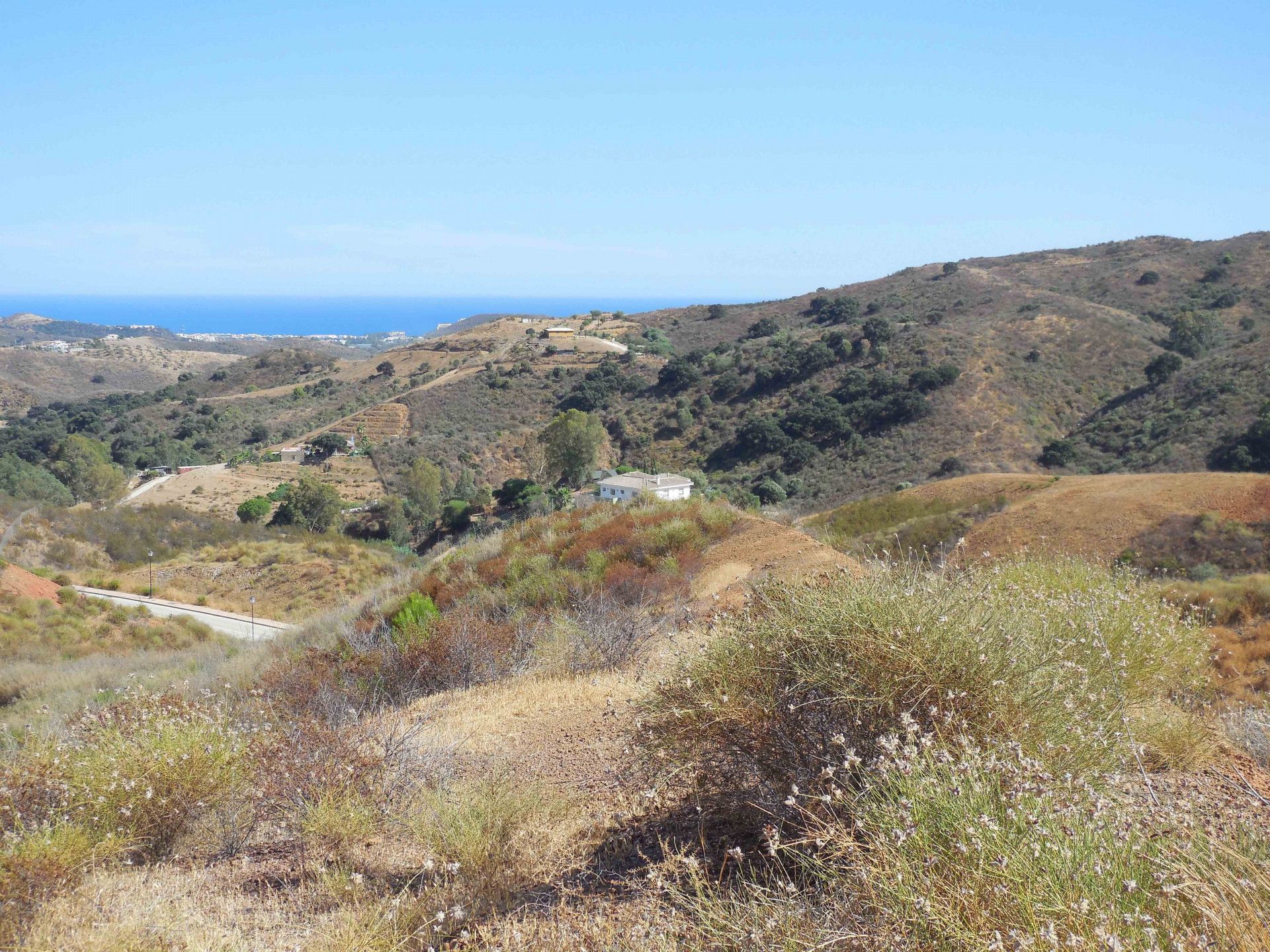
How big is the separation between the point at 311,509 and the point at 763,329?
3822 centimetres

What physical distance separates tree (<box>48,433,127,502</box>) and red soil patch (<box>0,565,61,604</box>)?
2135 cm

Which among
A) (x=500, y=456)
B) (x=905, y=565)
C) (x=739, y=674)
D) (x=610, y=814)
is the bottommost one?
(x=500, y=456)

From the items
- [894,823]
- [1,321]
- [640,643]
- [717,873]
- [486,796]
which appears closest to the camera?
[894,823]

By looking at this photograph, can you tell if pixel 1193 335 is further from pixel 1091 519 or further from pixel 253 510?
pixel 253 510

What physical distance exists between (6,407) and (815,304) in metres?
75.1

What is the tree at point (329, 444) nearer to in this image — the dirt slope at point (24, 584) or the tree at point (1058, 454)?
the dirt slope at point (24, 584)

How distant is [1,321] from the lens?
594 feet

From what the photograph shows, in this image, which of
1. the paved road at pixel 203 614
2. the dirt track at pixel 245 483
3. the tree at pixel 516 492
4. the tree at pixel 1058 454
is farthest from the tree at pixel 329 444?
the tree at pixel 1058 454

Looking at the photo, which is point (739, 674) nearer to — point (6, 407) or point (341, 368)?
point (341, 368)

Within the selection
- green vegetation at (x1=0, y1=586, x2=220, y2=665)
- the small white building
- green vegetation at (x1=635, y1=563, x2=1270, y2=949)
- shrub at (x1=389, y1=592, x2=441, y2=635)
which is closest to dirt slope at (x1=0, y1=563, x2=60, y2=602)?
green vegetation at (x1=0, y1=586, x2=220, y2=665)

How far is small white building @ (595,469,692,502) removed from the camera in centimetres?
3219

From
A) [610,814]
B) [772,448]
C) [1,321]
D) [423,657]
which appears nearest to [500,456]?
[772,448]

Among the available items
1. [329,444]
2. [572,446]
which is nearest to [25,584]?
[572,446]

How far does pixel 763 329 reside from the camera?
63.4 m
